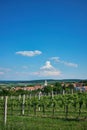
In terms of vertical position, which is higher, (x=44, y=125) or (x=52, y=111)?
(x=44, y=125)

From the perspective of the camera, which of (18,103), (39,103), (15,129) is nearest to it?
(15,129)

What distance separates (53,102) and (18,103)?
709 centimetres

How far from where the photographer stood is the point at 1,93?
72500 millimetres

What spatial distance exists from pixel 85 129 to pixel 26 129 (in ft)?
7.59

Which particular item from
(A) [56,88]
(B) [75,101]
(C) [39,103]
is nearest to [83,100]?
(B) [75,101]

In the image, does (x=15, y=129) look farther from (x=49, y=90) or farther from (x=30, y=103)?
(x=49, y=90)

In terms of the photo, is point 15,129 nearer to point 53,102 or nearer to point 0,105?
point 53,102

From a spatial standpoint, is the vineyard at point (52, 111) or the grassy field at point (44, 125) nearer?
the grassy field at point (44, 125)

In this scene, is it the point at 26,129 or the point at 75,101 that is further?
the point at 75,101

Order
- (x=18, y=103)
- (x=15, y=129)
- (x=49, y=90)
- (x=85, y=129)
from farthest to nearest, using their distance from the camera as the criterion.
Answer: (x=49, y=90) → (x=18, y=103) → (x=85, y=129) → (x=15, y=129)

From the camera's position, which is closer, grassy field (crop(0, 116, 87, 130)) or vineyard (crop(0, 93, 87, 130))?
grassy field (crop(0, 116, 87, 130))

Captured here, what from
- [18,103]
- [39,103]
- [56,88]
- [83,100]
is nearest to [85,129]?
[83,100]

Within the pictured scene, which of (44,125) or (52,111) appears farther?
(52,111)

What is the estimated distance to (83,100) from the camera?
2347cm
